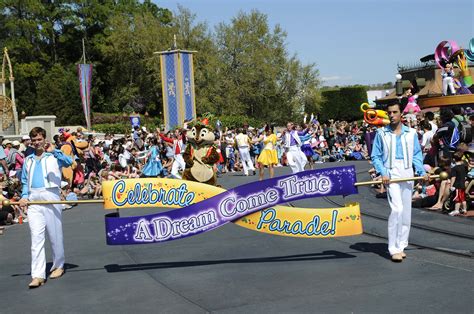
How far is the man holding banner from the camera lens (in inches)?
286

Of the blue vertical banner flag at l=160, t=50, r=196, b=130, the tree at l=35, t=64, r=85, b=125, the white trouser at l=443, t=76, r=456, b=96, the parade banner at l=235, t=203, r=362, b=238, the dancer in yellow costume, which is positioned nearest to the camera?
the parade banner at l=235, t=203, r=362, b=238

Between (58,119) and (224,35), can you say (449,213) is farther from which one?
(58,119)

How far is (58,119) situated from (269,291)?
4376 cm

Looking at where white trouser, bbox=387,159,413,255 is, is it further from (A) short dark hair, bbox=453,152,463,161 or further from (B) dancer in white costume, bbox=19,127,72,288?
(B) dancer in white costume, bbox=19,127,72,288

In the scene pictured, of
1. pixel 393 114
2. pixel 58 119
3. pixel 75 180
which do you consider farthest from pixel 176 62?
pixel 58 119

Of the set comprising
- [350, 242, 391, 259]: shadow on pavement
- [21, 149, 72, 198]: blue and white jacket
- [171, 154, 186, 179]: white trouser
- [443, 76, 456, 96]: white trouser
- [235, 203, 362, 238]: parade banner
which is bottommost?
[350, 242, 391, 259]: shadow on pavement

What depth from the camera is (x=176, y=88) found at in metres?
26.8

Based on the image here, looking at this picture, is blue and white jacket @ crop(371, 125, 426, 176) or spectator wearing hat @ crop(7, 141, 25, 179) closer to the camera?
blue and white jacket @ crop(371, 125, 426, 176)

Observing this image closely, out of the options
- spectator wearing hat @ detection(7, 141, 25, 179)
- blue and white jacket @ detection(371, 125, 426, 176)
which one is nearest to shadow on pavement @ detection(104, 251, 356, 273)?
blue and white jacket @ detection(371, 125, 426, 176)

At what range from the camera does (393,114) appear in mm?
7422

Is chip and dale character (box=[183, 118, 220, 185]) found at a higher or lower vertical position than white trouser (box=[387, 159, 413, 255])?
higher

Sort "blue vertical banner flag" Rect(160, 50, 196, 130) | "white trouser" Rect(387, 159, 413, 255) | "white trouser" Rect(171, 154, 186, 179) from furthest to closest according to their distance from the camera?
"blue vertical banner flag" Rect(160, 50, 196, 130) < "white trouser" Rect(171, 154, 186, 179) < "white trouser" Rect(387, 159, 413, 255)

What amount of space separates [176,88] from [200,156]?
17351mm

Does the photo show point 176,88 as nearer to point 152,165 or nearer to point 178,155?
point 152,165
